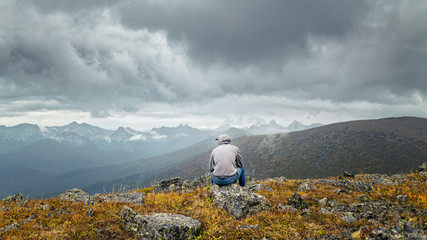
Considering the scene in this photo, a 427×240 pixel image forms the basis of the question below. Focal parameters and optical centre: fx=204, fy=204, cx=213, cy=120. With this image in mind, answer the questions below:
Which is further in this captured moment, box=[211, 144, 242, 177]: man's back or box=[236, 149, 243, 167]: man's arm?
box=[236, 149, 243, 167]: man's arm

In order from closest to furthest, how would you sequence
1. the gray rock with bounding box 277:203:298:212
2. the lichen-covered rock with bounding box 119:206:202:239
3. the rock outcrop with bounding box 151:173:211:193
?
the lichen-covered rock with bounding box 119:206:202:239, the gray rock with bounding box 277:203:298:212, the rock outcrop with bounding box 151:173:211:193

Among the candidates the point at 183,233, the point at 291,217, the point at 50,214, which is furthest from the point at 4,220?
the point at 291,217

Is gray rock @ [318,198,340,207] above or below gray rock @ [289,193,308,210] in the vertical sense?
below

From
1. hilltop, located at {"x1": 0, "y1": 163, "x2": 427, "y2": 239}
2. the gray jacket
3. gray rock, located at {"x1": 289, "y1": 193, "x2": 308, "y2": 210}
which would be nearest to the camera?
hilltop, located at {"x1": 0, "y1": 163, "x2": 427, "y2": 239}

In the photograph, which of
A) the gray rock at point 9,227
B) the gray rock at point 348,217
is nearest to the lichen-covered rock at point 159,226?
the gray rock at point 9,227

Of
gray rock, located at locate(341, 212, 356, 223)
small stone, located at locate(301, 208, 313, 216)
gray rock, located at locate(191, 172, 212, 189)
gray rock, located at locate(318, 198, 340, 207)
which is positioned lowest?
gray rock, located at locate(191, 172, 212, 189)

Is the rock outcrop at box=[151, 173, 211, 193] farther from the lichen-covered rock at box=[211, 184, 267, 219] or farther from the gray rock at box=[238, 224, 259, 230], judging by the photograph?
the gray rock at box=[238, 224, 259, 230]

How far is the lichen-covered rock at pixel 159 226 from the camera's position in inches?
320

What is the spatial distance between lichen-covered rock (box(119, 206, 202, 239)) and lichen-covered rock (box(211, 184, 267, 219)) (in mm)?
2348

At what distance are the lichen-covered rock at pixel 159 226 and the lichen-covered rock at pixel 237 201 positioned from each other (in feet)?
7.70

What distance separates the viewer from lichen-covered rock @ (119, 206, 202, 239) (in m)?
8.13

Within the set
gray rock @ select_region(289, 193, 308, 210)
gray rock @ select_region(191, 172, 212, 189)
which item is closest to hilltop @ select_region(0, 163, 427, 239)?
gray rock @ select_region(289, 193, 308, 210)

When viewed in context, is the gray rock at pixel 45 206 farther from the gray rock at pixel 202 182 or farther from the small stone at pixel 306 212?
the small stone at pixel 306 212

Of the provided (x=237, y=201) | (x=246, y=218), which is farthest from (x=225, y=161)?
(x=246, y=218)
